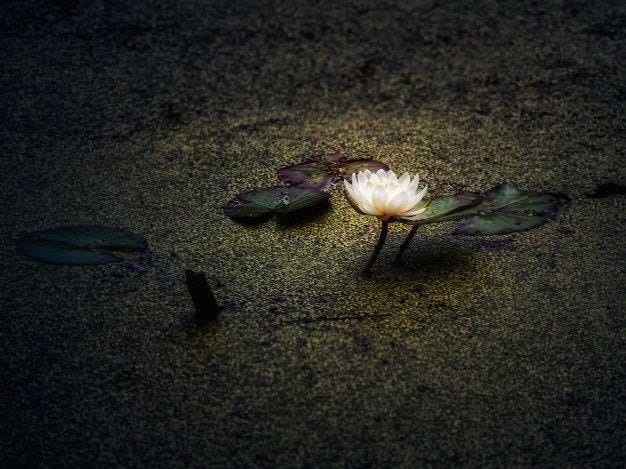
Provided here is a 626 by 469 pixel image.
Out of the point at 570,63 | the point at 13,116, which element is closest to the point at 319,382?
the point at 13,116

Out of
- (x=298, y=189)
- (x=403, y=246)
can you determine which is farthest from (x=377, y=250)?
(x=298, y=189)

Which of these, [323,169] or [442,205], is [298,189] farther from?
[442,205]

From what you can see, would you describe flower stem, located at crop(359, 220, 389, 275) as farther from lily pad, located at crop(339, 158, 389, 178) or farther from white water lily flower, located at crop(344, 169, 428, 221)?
lily pad, located at crop(339, 158, 389, 178)

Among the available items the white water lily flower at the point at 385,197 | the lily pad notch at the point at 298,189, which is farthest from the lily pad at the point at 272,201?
the white water lily flower at the point at 385,197

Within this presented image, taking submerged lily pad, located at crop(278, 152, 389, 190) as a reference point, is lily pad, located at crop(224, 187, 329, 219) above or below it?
below

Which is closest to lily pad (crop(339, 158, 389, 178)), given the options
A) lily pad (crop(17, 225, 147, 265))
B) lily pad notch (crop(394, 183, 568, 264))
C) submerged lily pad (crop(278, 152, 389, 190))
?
submerged lily pad (crop(278, 152, 389, 190))

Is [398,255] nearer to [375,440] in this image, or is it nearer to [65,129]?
[375,440]

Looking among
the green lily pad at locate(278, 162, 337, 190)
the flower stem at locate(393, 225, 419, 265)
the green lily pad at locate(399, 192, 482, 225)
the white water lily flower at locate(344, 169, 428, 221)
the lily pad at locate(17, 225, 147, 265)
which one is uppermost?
the white water lily flower at locate(344, 169, 428, 221)
